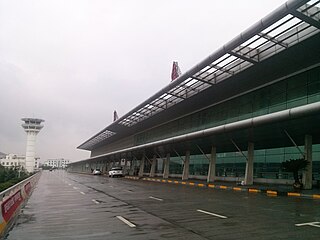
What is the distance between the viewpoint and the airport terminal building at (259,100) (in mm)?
22062

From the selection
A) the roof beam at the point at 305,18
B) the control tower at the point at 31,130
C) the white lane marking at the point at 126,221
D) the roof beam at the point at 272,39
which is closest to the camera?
the white lane marking at the point at 126,221

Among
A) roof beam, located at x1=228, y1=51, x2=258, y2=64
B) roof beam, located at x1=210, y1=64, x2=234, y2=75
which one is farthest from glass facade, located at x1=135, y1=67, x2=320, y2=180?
roof beam, located at x1=228, y1=51, x2=258, y2=64

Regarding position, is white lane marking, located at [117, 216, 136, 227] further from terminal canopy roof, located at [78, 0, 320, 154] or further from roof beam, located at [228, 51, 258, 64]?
roof beam, located at [228, 51, 258, 64]

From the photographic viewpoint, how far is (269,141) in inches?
1208

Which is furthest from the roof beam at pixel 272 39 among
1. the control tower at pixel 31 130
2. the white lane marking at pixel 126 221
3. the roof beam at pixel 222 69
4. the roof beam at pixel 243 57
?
the control tower at pixel 31 130

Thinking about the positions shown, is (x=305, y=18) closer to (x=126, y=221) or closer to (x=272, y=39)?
(x=272, y=39)

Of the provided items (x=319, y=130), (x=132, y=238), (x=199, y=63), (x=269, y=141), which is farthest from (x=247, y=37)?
(x=132, y=238)

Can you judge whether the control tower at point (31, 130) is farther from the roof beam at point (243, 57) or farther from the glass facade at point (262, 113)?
the roof beam at point (243, 57)

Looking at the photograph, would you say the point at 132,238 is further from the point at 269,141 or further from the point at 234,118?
the point at 234,118

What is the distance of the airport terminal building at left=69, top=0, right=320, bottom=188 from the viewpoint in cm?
2206

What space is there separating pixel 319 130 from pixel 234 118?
1499cm

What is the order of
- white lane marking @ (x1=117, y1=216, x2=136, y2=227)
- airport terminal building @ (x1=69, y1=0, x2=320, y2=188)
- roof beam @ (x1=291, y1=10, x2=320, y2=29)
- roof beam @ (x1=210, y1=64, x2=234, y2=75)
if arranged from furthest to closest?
roof beam @ (x1=210, y1=64, x2=234, y2=75)
airport terminal building @ (x1=69, y1=0, x2=320, y2=188)
roof beam @ (x1=291, y1=10, x2=320, y2=29)
white lane marking @ (x1=117, y1=216, x2=136, y2=227)

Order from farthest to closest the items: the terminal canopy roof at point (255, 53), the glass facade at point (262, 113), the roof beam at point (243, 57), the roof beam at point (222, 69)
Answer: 1. the roof beam at point (222, 69)
2. the glass facade at point (262, 113)
3. the roof beam at point (243, 57)
4. the terminal canopy roof at point (255, 53)

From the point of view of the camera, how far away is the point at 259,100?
34562mm
